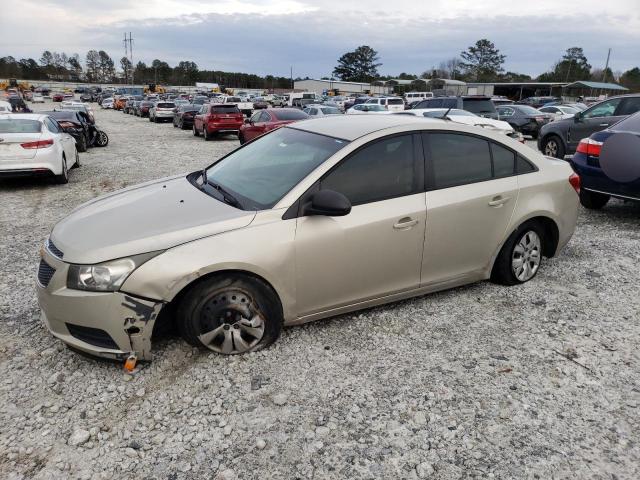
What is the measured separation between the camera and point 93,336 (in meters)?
2.97

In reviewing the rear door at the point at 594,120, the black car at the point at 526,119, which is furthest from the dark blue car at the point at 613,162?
the black car at the point at 526,119

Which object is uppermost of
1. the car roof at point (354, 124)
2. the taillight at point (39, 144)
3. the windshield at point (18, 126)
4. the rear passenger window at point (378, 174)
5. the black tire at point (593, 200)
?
the car roof at point (354, 124)

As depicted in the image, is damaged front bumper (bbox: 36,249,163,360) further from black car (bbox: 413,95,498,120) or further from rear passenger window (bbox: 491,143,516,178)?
black car (bbox: 413,95,498,120)

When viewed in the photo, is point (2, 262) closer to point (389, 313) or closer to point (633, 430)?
point (389, 313)

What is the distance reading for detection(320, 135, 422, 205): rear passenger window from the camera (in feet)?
11.2

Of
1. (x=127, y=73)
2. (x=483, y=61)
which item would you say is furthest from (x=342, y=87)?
(x=127, y=73)

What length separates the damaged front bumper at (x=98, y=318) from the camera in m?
2.86

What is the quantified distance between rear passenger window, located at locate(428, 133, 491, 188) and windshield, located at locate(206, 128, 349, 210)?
78 cm

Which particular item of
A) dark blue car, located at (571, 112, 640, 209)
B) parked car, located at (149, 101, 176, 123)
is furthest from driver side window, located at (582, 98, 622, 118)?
parked car, located at (149, 101, 176, 123)

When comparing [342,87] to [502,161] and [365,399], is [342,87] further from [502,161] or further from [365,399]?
[365,399]

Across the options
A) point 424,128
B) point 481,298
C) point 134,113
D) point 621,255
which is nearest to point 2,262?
point 424,128

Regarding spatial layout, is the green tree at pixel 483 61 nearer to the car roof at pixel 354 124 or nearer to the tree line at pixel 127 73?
the tree line at pixel 127 73

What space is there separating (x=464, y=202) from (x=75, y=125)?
1422 cm

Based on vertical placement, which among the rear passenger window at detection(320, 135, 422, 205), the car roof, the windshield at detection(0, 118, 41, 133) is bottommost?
the windshield at detection(0, 118, 41, 133)
